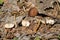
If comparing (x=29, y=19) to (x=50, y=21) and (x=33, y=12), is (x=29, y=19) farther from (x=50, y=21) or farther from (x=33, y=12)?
(x=50, y=21)

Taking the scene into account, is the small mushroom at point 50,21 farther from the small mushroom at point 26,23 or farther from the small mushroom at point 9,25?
the small mushroom at point 9,25

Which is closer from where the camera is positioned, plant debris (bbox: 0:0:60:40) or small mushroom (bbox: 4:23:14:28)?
plant debris (bbox: 0:0:60:40)

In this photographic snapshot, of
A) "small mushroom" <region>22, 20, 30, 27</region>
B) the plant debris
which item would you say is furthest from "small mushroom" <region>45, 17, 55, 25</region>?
"small mushroom" <region>22, 20, 30, 27</region>

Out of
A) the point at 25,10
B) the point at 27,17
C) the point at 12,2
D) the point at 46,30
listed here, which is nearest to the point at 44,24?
the point at 46,30

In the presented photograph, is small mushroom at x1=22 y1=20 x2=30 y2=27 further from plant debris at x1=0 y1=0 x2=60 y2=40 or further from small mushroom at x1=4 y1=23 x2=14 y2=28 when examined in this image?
small mushroom at x1=4 y1=23 x2=14 y2=28

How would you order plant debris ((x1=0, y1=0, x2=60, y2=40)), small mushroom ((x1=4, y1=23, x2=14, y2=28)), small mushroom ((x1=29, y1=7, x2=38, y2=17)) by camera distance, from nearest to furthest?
plant debris ((x1=0, y1=0, x2=60, y2=40)) → small mushroom ((x1=4, y1=23, x2=14, y2=28)) → small mushroom ((x1=29, y1=7, x2=38, y2=17))

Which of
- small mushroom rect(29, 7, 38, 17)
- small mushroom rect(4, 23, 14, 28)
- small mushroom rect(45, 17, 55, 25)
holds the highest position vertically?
small mushroom rect(29, 7, 38, 17)

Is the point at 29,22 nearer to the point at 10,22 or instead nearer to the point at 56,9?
the point at 10,22

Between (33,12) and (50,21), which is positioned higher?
(33,12)

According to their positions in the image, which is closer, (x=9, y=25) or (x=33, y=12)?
(x=9, y=25)

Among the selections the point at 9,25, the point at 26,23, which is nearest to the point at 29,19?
the point at 26,23

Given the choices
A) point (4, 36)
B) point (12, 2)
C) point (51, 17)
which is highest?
point (12, 2)
